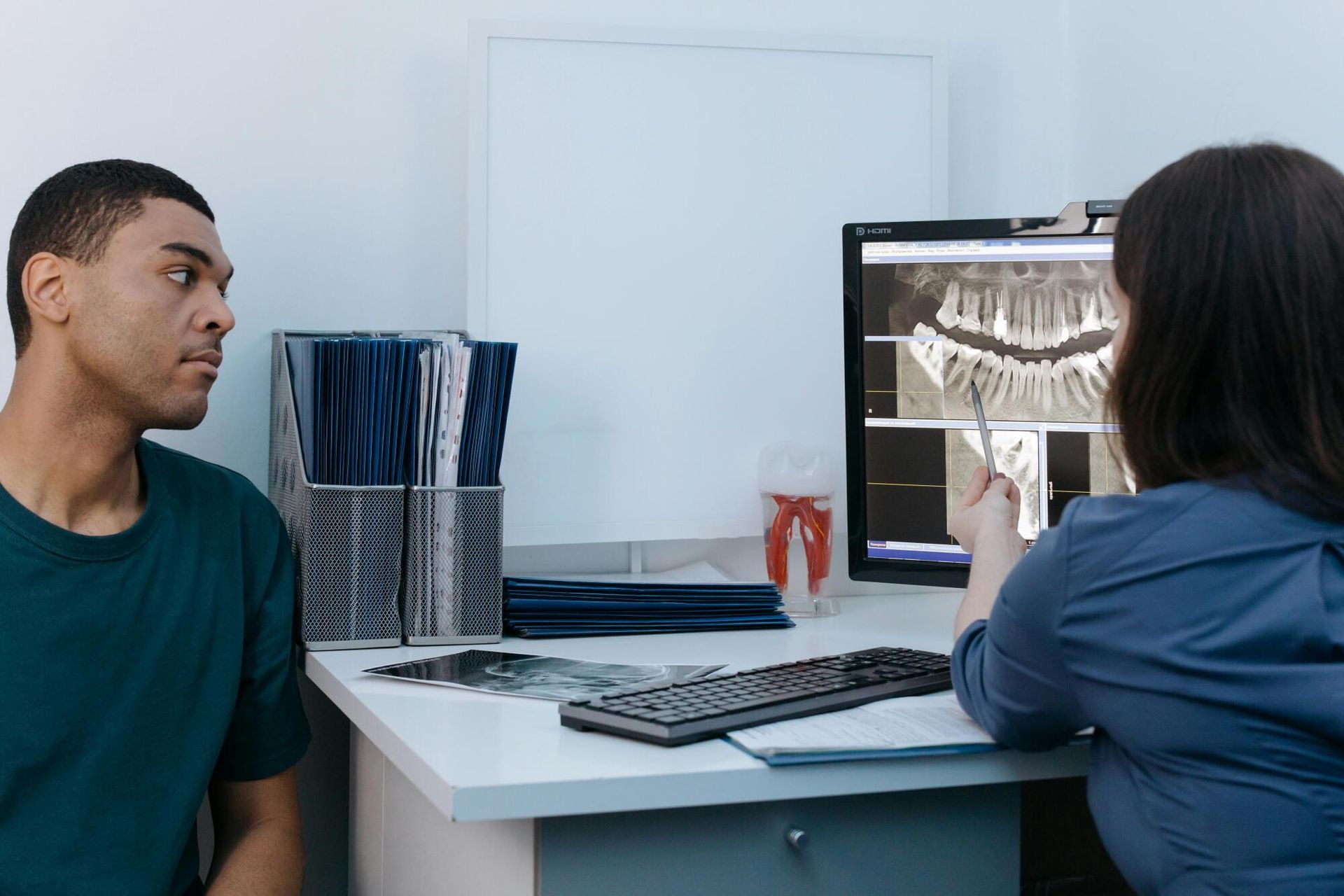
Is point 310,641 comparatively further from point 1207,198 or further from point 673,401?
point 1207,198

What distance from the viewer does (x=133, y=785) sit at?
1.17 metres

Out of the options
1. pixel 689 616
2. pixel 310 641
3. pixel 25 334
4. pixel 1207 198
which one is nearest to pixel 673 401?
pixel 689 616

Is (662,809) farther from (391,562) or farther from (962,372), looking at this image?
(962,372)

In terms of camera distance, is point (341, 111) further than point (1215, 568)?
Yes

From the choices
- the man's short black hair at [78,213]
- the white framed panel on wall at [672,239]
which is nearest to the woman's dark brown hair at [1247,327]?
the white framed panel on wall at [672,239]

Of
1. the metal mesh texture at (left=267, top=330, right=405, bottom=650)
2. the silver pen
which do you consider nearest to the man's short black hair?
the metal mesh texture at (left=267, top=330, right=405, bottom=650)

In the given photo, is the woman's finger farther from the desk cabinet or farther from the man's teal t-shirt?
the man's teal t-shirt

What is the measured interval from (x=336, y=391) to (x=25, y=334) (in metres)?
0.31

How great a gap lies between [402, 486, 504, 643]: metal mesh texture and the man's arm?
218 mm

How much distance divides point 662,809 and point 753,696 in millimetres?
156

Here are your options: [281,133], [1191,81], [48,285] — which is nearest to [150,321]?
[48,285]

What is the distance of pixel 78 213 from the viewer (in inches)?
48.7

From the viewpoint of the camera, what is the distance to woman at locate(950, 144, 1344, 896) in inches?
31.2

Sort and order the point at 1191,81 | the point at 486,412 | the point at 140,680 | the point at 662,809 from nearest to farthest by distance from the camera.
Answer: the point at 662,809, the point at 140,680, the point at 486,412, the point at 1191,81
